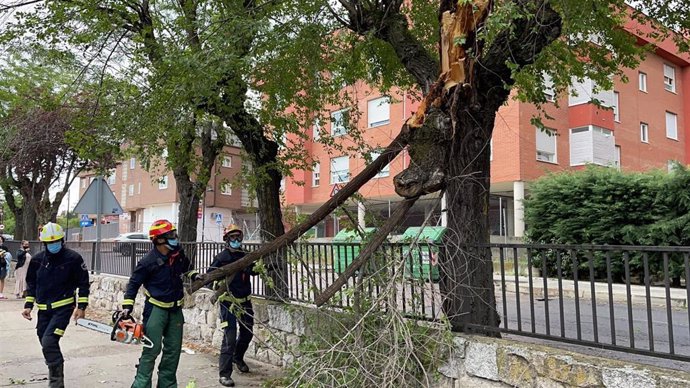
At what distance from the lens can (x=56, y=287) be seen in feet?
20.0

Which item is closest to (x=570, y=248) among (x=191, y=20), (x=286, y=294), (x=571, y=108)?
(x=286, y=294)

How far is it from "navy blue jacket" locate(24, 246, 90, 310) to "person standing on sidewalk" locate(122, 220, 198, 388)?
0.99 m

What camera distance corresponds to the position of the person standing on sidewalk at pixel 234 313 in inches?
246

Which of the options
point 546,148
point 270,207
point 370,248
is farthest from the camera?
point 546,148

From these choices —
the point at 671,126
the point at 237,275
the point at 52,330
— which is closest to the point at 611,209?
the point at 237,275

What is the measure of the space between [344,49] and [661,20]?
4.56 metres

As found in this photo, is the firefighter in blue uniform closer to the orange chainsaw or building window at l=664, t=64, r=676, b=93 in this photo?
the orange chainsaw

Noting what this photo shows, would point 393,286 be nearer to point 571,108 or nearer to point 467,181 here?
point 467,181

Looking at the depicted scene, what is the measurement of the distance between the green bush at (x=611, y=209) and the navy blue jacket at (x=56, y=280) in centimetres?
1012

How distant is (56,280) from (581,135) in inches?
1009

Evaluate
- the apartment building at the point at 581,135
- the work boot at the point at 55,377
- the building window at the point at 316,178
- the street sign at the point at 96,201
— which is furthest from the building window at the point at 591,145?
the work boot at the point at 55,377

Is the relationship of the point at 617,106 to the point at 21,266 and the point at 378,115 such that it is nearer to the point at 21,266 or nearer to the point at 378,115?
the point at 378,115

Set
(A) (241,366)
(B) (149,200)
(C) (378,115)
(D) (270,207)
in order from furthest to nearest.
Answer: (B) (149,200) → (C) (378,115) → (D) (270,207) → (A) (241,366)

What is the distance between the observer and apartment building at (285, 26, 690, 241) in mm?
24641
